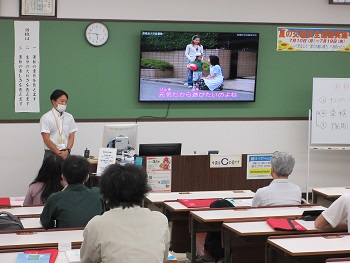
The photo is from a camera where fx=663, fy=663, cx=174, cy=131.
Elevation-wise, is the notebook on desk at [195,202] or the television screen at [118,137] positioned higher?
the television screen at [118,137]

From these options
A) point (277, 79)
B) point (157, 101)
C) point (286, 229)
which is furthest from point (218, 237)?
point (277, 79)

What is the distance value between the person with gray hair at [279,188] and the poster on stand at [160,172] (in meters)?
A: 1.72

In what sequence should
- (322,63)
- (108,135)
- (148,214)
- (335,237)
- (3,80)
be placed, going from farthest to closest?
(322,63)
(3,80)
(108,135)
(335,237)
(148,214)

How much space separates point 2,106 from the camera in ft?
27.1

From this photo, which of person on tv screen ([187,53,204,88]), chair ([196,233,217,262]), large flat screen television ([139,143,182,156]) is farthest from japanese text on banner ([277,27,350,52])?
chair ([196,233,217,262])

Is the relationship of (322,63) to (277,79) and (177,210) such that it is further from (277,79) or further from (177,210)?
(177,210)

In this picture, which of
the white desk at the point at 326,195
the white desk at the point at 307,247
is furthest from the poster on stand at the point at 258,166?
the white desk at the point at 307,247

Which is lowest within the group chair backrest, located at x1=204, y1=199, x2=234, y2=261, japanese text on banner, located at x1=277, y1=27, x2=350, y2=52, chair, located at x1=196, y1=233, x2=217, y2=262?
chair, located at x1=196, y1=233, x2=217, y2=262

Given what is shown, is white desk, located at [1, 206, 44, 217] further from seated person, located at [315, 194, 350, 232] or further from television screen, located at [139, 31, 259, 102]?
television screen, located at [139, 31, 259, 102]

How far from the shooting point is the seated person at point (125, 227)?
3.10 metres

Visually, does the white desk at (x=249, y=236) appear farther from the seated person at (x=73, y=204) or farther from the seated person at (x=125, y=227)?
the seated person at (x=125, y=227)

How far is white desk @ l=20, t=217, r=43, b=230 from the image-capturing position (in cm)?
461

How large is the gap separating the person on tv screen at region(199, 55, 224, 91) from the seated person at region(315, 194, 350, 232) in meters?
4.54

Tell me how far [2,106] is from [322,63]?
4440mm
